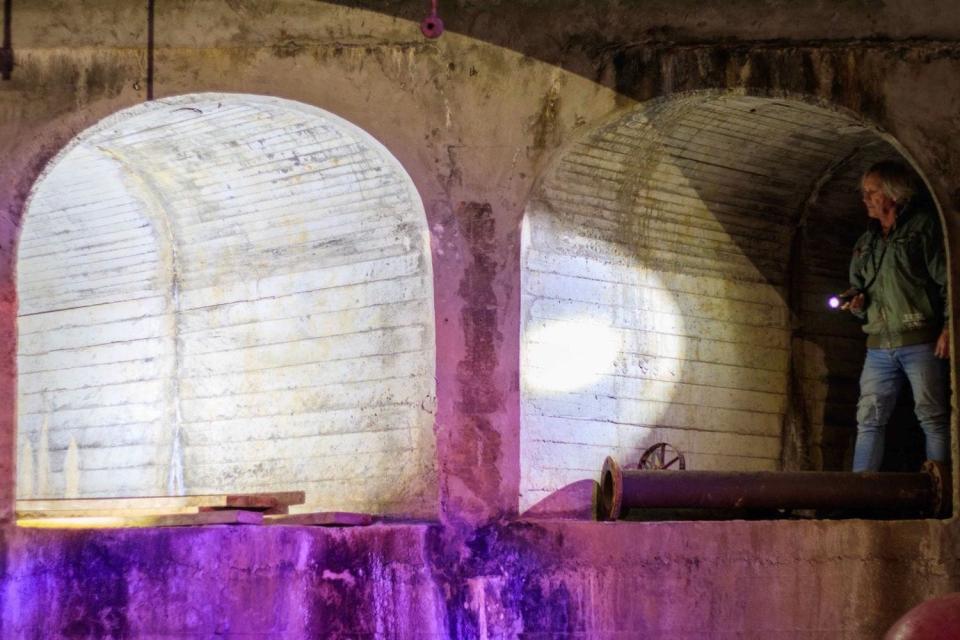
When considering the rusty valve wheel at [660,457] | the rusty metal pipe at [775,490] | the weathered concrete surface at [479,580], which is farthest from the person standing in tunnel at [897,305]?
the rusty valve wheel at [660,457]

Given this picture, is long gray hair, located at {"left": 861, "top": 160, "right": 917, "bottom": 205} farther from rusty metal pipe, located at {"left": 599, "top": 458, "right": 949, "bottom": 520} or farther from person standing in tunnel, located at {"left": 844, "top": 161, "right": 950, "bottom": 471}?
rusty metal pipe, located at {"left": 599, "top": 458, "right": 949, "bottom": 520}

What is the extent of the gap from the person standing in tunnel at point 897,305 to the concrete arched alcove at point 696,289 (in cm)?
44

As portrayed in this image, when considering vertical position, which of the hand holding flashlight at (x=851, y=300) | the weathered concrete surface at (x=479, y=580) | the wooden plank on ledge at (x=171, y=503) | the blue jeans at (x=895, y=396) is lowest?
the weathered concrete surface at (x=479, y=580)

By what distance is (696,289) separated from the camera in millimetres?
8789

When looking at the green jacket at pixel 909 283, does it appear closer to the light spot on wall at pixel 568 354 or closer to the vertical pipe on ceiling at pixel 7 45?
the light spot on wall at pixel 568 354

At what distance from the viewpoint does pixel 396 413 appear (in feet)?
26.8

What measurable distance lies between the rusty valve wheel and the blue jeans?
3.40 ft

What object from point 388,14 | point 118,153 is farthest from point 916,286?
point 118,153

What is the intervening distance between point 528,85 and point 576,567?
102 inches

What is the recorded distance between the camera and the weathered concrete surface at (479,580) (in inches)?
285

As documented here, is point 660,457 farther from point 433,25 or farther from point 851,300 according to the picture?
point 433,25

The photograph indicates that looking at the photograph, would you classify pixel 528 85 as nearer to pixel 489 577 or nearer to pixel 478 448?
pixel 478 448

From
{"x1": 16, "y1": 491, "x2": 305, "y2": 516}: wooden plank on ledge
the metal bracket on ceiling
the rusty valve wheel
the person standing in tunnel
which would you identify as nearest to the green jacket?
the person standing in tunnel

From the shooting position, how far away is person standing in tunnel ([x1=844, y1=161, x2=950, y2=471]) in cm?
789
